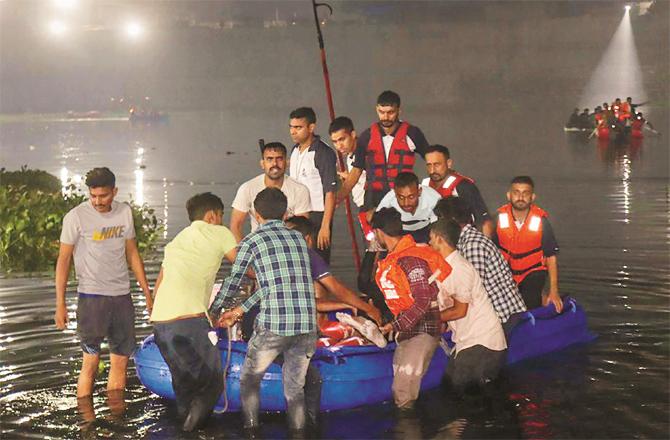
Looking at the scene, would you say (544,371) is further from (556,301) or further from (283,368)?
(283,368)

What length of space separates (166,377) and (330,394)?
1.46m

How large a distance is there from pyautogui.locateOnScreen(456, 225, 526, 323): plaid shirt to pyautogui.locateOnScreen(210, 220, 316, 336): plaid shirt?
91.1 inches

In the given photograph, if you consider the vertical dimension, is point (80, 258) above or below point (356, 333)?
above

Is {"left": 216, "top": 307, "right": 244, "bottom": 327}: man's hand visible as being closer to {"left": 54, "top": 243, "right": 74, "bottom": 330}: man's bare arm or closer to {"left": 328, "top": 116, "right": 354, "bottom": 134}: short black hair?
{"left": 54, "top": 243, "right": 74, "bottom": 330}: man's bare arm

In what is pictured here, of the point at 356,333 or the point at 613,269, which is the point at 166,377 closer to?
the point at 356,333

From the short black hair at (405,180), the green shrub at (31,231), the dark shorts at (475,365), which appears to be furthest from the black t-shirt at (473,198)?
the green shrub at (31,231)

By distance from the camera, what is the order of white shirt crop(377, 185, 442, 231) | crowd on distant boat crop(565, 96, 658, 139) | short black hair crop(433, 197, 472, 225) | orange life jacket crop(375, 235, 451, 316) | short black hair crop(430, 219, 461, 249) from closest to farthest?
orange life jacket crop(375, 235, 451, 316) < short black hair crop(430, 219, 461, 249) < short black hair crop(433, 197, 472, 225) < white shirt crop(377, 185, 442, 231) < crowd on distant boat crop(565, 96, 658, 139)

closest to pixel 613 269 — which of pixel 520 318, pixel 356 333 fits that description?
pixel 520 318

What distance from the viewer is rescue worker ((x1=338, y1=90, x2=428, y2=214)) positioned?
13406 mm

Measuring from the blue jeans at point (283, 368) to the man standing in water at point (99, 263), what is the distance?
1347 mm

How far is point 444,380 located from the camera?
11297 millimetres

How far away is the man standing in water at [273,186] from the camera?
1192 cm

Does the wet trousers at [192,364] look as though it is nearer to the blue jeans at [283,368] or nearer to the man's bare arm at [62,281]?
the blue jeans at [283,368]

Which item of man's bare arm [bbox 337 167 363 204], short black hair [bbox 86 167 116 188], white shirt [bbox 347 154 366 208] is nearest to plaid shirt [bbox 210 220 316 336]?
short black hair [bbox 86 167 116 188]
